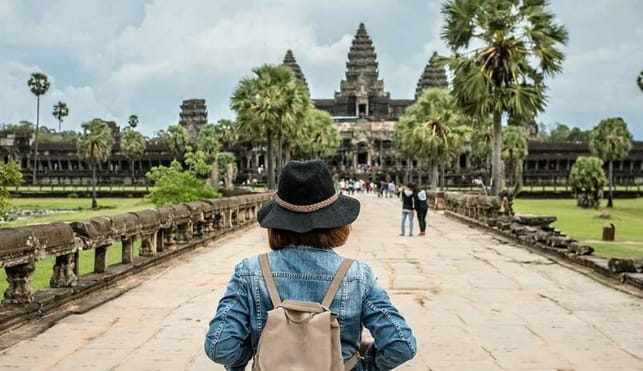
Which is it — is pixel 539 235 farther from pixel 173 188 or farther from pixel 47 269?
pixel 173 188

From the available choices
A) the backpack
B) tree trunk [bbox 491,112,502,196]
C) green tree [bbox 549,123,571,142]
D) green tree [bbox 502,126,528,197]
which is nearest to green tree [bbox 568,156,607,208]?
green tree [bbox 502,126,528,197]

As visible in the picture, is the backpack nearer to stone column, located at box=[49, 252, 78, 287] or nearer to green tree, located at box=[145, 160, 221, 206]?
stone column, located at box=[49, 252, 78, 287]

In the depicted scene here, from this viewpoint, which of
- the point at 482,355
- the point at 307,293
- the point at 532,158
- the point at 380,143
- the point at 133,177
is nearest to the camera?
the point at 307,293

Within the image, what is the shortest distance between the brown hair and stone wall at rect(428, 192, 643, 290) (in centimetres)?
755

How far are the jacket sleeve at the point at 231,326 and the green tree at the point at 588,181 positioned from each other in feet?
148

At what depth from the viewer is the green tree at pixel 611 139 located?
5812 cm

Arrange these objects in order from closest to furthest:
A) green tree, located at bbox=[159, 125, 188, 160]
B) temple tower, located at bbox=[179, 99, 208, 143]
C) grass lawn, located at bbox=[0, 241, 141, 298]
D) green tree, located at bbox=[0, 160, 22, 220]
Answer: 1. grass lawn, located at bbox=[0, 241, 141, 298]
2. green tree, located at bbox=[0, 160, 22, 220]
3. green tree, located at bbox=[159, 125, 188, 160]
4. temple tower, located at bbox=[179, 99, 208, 143]

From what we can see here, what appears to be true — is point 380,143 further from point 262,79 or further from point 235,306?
point 235,306

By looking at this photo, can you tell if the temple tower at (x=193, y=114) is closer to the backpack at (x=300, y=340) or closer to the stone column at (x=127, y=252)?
the stone column at (x=127, y=252)

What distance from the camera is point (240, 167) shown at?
100062mm

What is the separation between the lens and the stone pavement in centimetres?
591

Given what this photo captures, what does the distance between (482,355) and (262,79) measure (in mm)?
33186

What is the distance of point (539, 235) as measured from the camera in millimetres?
15508

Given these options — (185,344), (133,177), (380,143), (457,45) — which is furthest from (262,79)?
(380,143)
